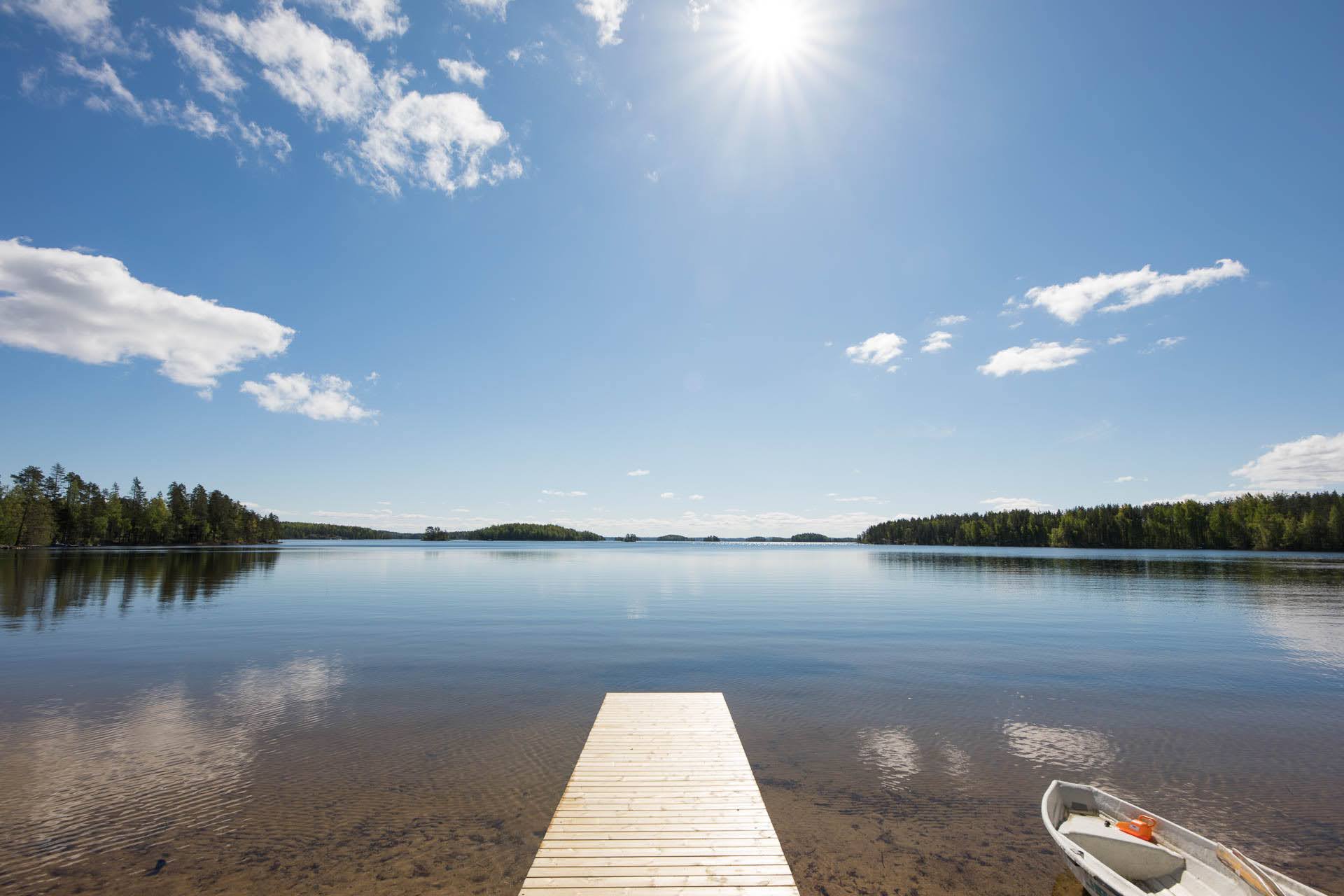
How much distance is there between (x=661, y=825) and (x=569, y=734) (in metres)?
7.47

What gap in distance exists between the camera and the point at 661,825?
451 inches

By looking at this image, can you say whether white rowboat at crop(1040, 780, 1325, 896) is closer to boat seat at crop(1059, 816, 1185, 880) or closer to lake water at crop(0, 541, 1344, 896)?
boat seat at crop(1059, 816, 1185, 880)

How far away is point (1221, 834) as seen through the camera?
12.8m

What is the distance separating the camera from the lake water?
1167 cm

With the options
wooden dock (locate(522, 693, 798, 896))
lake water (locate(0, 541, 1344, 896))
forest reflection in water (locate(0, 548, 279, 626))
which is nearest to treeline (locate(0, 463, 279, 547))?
forest reflection in water (locate(0, 548, 279, 626))

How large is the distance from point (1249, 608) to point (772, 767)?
59237mm

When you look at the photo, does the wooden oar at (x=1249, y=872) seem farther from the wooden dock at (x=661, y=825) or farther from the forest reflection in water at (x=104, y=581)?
the forest reflection in water at (x=104, y=581)

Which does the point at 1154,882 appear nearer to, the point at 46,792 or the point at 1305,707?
the point at 1305,707

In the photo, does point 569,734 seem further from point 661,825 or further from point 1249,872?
point 1249,872

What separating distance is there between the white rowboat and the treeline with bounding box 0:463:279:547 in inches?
7792

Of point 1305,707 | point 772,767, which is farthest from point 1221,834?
point 1305,707

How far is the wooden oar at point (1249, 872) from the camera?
8336 mm

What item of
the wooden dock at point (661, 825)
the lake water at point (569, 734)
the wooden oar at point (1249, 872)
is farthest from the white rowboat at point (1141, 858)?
the wooden dock at point (661, 825)

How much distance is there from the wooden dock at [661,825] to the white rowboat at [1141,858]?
4.56 meters
